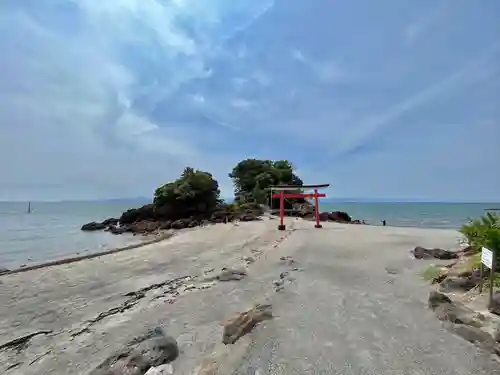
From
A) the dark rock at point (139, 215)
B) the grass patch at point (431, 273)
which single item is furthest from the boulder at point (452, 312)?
the dark rock at point (139, 215)

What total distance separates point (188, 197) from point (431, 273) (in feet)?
101

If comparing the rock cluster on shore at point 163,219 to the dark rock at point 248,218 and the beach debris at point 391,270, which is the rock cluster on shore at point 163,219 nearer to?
the dark rock at point 248,218

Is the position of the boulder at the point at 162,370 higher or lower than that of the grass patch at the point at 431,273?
lower

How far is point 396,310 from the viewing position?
595 cm

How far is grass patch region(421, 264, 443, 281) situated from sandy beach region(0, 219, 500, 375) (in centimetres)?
29

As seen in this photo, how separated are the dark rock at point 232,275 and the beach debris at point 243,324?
2685 millimetres

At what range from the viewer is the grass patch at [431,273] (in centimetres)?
801

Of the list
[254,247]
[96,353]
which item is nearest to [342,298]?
[96,353]

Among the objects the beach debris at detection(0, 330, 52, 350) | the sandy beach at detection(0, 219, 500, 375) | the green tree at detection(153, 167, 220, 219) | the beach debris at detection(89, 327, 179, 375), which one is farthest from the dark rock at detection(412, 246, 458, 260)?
the green tree at detection(153, 167, 220, 219)

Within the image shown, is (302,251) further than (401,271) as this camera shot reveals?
Yes

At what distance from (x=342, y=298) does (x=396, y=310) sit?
1082 mm

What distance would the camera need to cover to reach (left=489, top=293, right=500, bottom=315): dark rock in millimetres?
5086

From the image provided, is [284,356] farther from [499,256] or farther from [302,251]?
[302,251]

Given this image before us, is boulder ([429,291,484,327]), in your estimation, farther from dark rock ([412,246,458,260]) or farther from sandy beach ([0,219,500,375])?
dark rock ([412,246,458,260])
